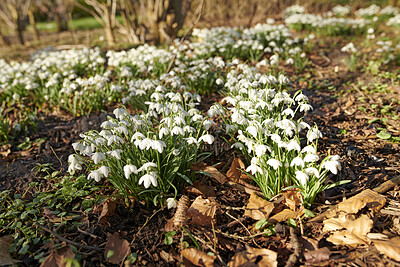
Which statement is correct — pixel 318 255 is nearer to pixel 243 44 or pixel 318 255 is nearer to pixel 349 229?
pixel 349 229

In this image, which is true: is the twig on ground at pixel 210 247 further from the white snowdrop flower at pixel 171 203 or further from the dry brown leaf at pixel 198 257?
A: the white snowdrop flower at pixel 171 203

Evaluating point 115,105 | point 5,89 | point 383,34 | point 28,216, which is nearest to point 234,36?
point 115,105

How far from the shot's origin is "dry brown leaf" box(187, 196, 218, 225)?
73.4 inches

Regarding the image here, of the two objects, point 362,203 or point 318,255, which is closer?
point 318,255

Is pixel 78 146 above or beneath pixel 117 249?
above

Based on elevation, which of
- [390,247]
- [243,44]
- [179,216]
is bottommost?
[179,216]

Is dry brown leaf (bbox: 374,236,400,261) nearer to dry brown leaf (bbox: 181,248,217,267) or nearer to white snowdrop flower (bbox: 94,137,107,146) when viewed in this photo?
dry brown leaf (bbox: 181,248,217,267)

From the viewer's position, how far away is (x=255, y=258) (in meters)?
1.58

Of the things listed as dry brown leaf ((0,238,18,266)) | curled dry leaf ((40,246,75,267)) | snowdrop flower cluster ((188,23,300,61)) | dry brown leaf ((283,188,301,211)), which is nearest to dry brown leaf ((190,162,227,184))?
dry brown leaf ((283,188,301,211))

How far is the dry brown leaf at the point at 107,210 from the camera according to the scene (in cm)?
192

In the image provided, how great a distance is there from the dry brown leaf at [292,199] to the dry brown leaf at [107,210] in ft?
4.13

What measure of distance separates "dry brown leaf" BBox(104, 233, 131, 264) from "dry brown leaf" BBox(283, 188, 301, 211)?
3.67 feet

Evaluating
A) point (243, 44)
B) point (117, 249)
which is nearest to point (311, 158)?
point (117, 249)

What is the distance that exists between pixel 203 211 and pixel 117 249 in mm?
607
